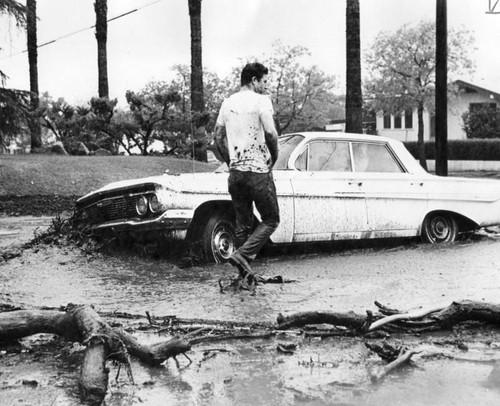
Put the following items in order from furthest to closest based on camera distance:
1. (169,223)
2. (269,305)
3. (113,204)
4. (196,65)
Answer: (196,65) → (113,204) → (169,223) → (269,305)

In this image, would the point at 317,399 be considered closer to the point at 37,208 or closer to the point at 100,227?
the point at 100,227

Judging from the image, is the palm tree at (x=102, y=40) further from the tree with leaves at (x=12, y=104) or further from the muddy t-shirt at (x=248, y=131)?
the muddy t-shirt at (x=248, y=131)

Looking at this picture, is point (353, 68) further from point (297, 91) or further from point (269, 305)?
point (297, 91)

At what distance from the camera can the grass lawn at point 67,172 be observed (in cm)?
1870

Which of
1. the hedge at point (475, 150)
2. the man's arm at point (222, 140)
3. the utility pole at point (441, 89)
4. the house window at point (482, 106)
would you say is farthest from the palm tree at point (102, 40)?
the house window at point (482, 106)

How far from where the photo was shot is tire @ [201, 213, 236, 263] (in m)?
8.64

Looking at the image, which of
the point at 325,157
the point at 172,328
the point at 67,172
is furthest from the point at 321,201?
the point at 67,172

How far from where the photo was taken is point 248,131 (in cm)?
698

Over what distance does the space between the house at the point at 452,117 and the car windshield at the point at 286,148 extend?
171 ft

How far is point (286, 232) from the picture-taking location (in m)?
9.16

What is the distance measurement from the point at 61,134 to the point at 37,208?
975 centimetres

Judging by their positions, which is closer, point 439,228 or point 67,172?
point 439,228

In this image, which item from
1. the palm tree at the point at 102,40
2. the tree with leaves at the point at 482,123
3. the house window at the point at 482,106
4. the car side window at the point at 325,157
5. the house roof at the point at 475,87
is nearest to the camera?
the car side window at the point at 325,157

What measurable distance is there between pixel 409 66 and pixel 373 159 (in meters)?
48.8
